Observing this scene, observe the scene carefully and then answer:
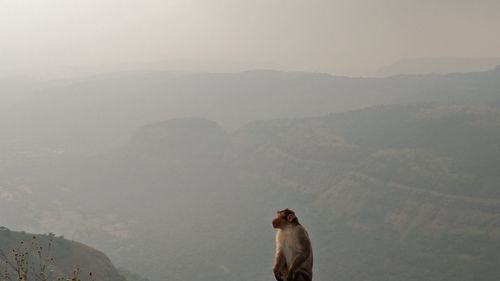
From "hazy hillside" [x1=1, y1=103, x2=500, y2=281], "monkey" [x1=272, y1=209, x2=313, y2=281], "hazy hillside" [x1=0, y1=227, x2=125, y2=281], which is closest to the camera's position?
"monkey" [x1=272, y1=209, x2=313, y2=281]

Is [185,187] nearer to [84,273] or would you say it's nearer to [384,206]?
[384,206]

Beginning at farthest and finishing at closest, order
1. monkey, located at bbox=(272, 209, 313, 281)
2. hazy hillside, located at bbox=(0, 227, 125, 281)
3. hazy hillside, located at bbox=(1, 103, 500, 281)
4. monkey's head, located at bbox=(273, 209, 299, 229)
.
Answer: hazy hillside, located at bbox=(1, 103, 500, 281) → hazy hillside, located at bbox=(0, 227, 125, 281) → monkey's head, located at bbox=(273, 209, 299, 229) → monkey, located at bbox=(272, 209, 313, 281)

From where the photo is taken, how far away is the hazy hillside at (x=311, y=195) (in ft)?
331

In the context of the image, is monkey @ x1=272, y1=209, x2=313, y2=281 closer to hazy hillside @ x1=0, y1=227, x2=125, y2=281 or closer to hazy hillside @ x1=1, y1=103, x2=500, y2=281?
hazy hillside @ x1=0, y1=227, x2=125, y2=281

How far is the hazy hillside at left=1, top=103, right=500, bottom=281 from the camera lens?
101013 mm

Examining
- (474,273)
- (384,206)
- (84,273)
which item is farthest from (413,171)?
(84,273)

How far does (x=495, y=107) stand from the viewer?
177m

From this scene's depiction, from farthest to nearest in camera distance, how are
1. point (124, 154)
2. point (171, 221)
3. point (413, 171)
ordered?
point (124, 154) < point (171, 221) < point (413, 171)

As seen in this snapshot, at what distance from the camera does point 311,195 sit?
447 feet

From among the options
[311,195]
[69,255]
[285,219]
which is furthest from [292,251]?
[311,195]

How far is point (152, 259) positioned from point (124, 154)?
8469 cm

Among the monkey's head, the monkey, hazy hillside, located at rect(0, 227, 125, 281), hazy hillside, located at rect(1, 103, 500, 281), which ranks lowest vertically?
the monkey

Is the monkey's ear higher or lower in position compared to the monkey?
higher

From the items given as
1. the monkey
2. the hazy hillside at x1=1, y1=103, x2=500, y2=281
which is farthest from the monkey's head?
the hazy hillside at x1=1, y1=103, x2=500, y2=281
